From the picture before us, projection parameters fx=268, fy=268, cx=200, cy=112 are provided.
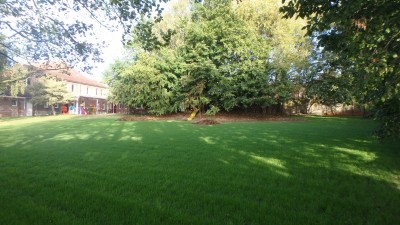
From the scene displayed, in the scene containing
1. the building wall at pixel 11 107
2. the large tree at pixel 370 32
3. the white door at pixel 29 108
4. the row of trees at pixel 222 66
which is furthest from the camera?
the white door at pixel 29 108

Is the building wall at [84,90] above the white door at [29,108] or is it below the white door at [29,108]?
above

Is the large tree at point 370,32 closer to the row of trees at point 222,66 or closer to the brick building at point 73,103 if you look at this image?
the row of trees at point 222,66

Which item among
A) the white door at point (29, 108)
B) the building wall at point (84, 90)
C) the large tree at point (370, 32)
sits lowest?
the white door at point (29, 108)

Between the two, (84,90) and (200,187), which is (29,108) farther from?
(200,187)

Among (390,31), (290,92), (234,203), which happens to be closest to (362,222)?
(234,203)

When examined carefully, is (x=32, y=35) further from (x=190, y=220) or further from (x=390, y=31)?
(x=390, y=31)

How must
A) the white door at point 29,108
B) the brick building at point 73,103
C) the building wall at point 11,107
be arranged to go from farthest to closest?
1. the white door at point 29,108
2. the brick building at point 73,103
3. the building wall at point 11,107

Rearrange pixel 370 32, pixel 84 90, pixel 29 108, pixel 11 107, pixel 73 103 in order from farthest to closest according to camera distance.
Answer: pixel 84 90 → pixel 73 103 → pixel 29 108 → pixel 11 107 → pixel 370 32

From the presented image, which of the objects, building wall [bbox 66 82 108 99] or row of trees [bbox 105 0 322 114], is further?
building wall [bbox 66 82 108 99]

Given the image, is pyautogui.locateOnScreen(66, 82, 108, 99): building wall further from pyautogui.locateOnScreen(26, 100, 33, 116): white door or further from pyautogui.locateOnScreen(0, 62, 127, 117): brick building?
pyautogui.locateOnScreen(26, 100, 33, 116): white door

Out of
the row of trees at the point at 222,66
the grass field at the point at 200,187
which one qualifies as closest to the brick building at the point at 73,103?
the row of trees at the point at 222,66

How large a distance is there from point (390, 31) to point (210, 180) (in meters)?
3.87

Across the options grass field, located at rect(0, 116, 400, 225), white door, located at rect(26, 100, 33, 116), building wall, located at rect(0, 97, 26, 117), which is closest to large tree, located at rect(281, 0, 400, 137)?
grass field, located at rect(0, 116, 400, 225)

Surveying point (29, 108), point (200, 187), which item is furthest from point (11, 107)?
point (200, 187)
